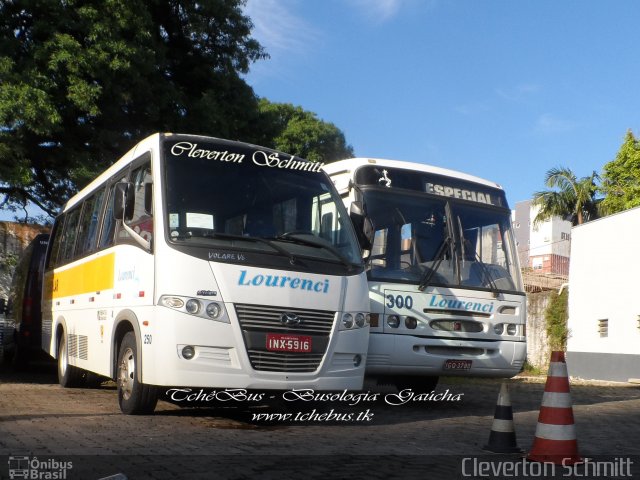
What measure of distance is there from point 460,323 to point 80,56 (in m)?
9.14

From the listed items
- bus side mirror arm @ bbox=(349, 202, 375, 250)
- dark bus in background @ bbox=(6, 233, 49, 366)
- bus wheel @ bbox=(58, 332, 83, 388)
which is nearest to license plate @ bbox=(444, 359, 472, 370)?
bus side mirror arm @ bbox=(349, 202, 375, 250)

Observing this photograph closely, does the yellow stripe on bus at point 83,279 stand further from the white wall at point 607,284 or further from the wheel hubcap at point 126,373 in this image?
the white wall at point 607,284

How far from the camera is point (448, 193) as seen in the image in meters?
10.8

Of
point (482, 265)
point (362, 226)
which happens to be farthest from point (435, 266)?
point (362, 226)

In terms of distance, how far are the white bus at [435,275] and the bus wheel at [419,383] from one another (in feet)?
6.25

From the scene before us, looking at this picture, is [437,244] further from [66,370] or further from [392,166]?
[66,370]

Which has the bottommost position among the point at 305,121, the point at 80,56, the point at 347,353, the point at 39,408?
the point at 39,408

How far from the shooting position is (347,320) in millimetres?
8539

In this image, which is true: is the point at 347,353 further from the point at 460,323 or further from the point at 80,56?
the point at 80,56

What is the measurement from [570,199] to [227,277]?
110ft

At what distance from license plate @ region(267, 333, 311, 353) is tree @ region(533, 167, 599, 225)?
32256 mm

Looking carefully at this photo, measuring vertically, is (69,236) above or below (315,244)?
above

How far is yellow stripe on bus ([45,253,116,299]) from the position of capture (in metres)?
9.71

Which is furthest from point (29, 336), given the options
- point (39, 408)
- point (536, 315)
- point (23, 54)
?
point (536, 315)
